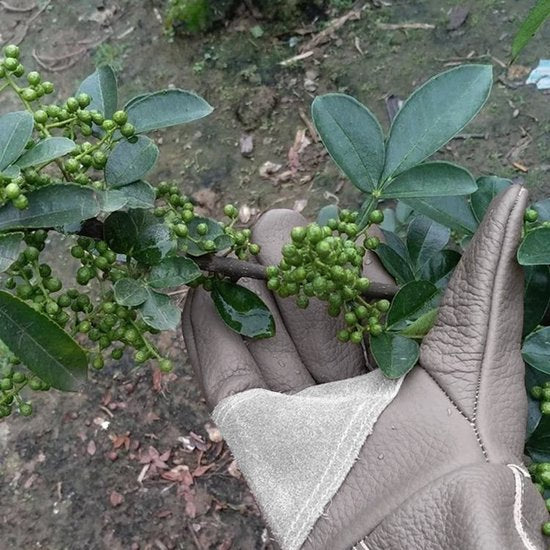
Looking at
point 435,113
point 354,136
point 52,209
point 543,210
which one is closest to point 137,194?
point 52,209

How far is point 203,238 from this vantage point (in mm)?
1038

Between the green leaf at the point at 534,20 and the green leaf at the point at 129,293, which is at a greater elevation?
the green leaf at the point at 534,20

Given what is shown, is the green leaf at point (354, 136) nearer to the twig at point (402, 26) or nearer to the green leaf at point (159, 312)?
the green leaf at point (159, 312)

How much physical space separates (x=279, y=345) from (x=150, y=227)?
1.17ft

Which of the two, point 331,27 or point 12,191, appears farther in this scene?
point 331,27

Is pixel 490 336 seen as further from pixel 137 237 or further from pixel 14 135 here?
pixel 14 135

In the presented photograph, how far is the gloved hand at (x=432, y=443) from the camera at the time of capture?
831 mm

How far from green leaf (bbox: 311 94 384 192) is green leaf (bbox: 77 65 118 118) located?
0.32 meters

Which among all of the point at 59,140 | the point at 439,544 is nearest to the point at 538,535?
the point at 439,544

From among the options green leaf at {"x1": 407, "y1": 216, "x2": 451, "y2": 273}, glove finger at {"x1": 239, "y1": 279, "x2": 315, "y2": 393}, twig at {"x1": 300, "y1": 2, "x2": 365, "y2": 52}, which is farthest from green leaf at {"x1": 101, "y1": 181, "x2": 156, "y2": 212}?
twig at {"x1": 300, "y1": 2, "x2": 365, "y2": 52}

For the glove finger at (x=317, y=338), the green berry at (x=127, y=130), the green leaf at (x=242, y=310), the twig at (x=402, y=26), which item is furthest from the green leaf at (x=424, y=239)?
the twig at (x=402, y=26)

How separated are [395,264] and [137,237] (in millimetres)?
468

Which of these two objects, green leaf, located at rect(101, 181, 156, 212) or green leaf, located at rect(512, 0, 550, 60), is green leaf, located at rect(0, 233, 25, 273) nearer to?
green leaf, located at rect(101, 181, 156, 212)

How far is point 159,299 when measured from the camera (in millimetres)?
994
